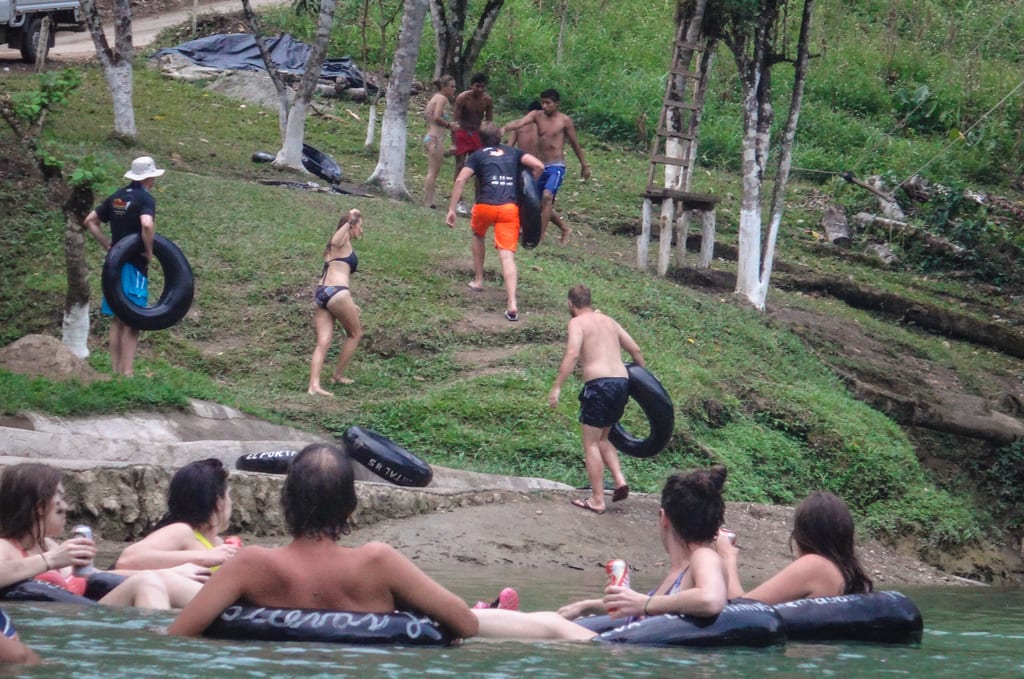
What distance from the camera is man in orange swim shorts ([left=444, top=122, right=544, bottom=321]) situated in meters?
15.0

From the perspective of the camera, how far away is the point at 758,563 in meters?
11.8

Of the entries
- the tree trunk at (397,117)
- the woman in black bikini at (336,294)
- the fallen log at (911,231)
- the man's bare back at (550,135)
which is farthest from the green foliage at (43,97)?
the fallen log at (911,231)

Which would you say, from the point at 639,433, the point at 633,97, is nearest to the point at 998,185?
the point at 633,97

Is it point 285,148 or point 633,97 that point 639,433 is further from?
point 633,97

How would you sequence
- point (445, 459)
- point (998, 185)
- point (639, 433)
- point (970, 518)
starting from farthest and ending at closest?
point (998, 185), point (970, 518), point (639, 433), point (445, 459)

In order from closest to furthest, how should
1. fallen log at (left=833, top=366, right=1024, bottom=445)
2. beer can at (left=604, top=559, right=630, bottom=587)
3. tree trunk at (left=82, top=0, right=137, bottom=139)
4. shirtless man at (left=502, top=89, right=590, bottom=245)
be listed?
beer can at (left=604, top=559, right=630, bottom=587), fallen log at (left=833, top=366, right=1024, bottom=445), shirtless man at (left=502, top=89, right=590, bottom=245), tree trunk at (left=82, top=0, right=137, bottom=139)

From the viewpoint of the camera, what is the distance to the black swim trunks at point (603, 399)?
1120cm

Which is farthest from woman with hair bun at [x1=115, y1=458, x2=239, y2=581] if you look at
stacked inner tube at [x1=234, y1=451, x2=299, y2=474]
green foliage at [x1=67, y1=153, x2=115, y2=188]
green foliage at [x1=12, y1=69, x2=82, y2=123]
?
green foliage at [x1=12, y1=69, x2=82, y2=123]

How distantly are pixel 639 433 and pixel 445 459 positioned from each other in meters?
2.19

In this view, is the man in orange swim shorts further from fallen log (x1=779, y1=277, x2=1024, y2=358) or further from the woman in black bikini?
fallen log (x1=779, y1=277, x2=1024, y2=358)

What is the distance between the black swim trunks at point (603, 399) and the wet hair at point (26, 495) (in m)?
5.31

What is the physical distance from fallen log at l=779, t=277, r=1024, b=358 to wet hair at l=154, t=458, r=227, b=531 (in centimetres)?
1622

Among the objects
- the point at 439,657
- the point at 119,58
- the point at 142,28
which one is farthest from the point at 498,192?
the point at 142,28

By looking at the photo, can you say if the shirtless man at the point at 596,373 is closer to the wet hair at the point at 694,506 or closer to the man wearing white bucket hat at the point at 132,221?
the man wearing white bucket hat at the point at 132,221
